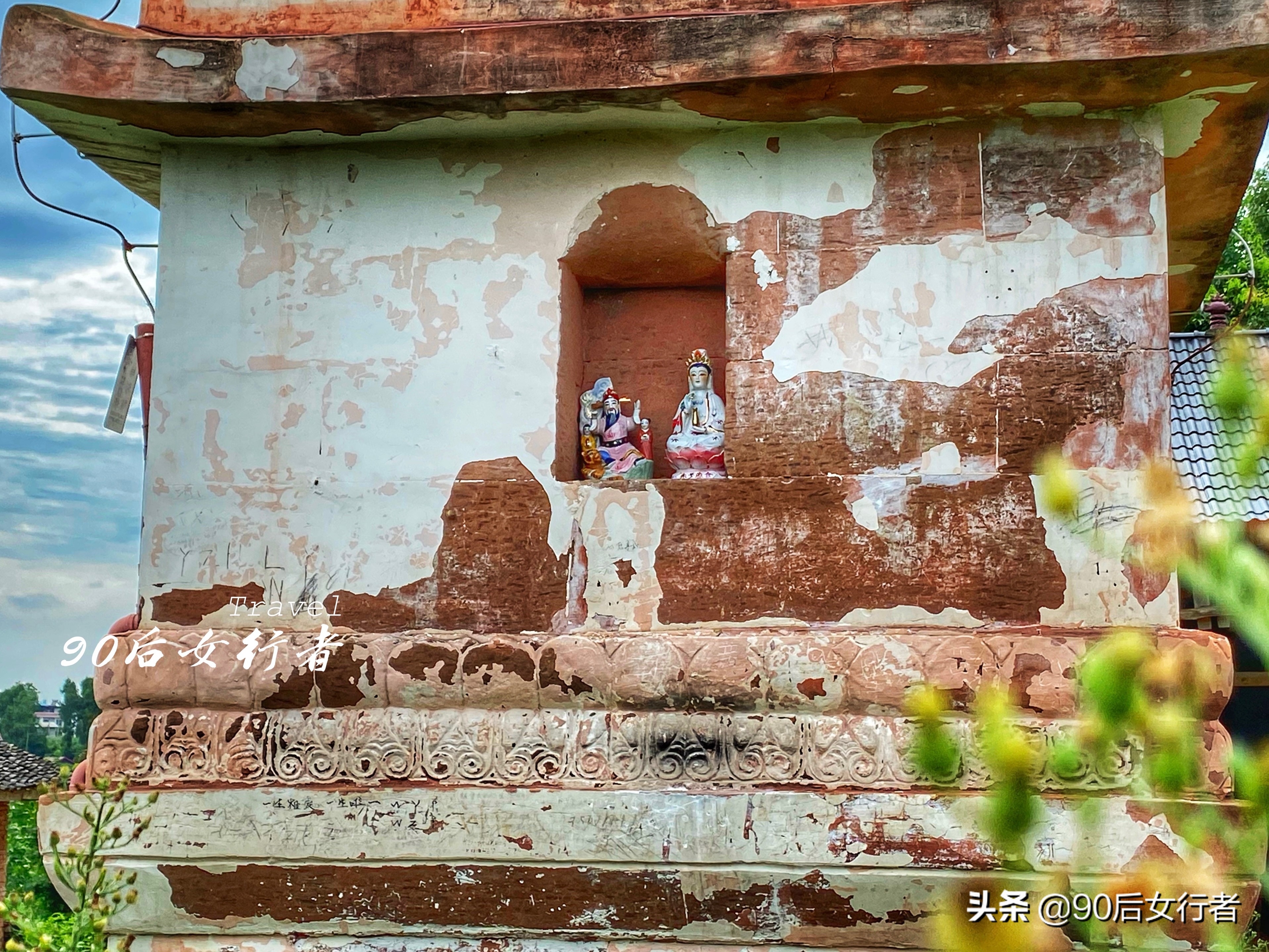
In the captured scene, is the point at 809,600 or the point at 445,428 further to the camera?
the point at 445,428

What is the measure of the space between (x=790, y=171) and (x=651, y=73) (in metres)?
0.74

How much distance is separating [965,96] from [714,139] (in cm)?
106

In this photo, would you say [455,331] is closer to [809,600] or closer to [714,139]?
[714,139]

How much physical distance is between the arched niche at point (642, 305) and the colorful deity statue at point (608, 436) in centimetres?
6

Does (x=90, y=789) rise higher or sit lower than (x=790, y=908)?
higher

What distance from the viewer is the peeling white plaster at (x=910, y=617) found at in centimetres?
491

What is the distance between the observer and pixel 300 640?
5.17m

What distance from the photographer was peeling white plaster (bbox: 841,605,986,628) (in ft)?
16.1

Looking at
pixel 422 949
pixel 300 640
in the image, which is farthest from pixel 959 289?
pixel 422 949

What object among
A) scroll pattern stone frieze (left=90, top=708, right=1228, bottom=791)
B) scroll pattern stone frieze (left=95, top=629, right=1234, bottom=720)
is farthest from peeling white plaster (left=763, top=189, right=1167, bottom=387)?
scroll pattern stone frieze (left=90, top=708, right=1228, bottom=791)

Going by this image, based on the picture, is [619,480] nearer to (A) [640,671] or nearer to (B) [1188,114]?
(A) [640,671]

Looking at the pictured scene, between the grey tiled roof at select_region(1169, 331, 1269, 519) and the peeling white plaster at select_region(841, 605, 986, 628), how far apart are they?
4365mm

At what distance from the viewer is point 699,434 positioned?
5.33 meters

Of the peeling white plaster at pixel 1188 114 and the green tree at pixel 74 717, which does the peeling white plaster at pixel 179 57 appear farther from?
the green tree at pixel 74 717
